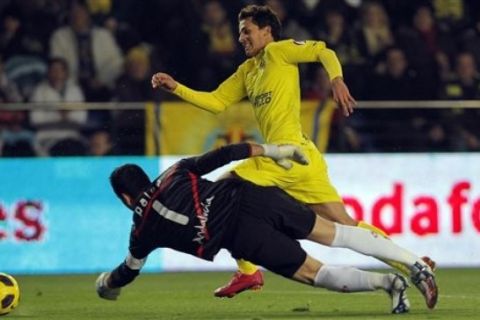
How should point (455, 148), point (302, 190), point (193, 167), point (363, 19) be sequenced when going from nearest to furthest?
point (193, 167)
point (302, 190)
point (455, 148)
point (363, 19)

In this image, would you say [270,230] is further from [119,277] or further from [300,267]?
[119,277]

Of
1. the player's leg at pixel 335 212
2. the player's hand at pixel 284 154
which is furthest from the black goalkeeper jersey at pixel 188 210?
the player's leg at pixel 335 212

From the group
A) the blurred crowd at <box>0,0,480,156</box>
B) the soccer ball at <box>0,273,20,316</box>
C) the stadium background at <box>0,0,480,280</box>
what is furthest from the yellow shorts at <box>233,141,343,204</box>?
the blurred crowd at <box>0,0,480,156</box>

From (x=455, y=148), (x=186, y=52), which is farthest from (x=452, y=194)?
(x=186, y=52)

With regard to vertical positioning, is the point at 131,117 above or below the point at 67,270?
above

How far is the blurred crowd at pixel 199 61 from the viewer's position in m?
15.7

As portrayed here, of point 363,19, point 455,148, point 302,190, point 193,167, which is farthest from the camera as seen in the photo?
point 363,19

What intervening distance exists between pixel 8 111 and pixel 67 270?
191 centimetres

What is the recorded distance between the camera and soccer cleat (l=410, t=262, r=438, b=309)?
9320mm

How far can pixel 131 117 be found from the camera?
15664 mm

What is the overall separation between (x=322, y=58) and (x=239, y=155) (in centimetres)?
142

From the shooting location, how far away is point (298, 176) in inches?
411

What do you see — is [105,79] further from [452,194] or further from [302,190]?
[302,190]

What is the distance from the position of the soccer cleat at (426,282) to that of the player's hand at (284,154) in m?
0.99
